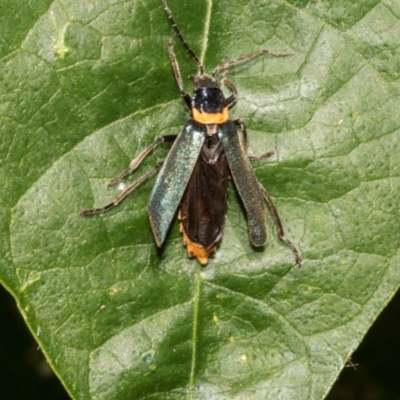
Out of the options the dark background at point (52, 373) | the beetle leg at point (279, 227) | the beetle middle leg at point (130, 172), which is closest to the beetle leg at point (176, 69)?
the beetle middle leg at point (130, 172)

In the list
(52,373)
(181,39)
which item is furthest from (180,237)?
(52,373)

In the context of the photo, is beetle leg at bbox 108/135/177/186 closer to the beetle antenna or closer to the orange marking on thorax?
the orange marking on thorax

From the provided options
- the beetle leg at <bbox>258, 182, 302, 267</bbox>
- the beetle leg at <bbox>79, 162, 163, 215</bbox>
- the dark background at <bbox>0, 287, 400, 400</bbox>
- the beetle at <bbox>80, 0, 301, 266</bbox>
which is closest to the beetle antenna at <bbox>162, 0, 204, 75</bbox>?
the beetle at <bbox>80, 0, 301, 266</bbox>

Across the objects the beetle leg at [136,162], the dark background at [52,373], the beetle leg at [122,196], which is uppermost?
the beetle leg at [136,162]

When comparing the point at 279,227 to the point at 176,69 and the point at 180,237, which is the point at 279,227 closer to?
the point at 180,237

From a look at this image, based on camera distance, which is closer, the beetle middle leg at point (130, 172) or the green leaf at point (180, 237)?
the green leaf at point (180, 237)

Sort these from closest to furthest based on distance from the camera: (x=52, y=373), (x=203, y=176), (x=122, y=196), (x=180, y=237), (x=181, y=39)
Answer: (x=181, y=39) < (x=122, y=196) < (x=180, y=237) < (x=203, y=176) < (x=52, y=373)

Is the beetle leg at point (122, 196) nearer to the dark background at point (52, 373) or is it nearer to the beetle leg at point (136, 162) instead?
the beetle leg at point (136, 162)
